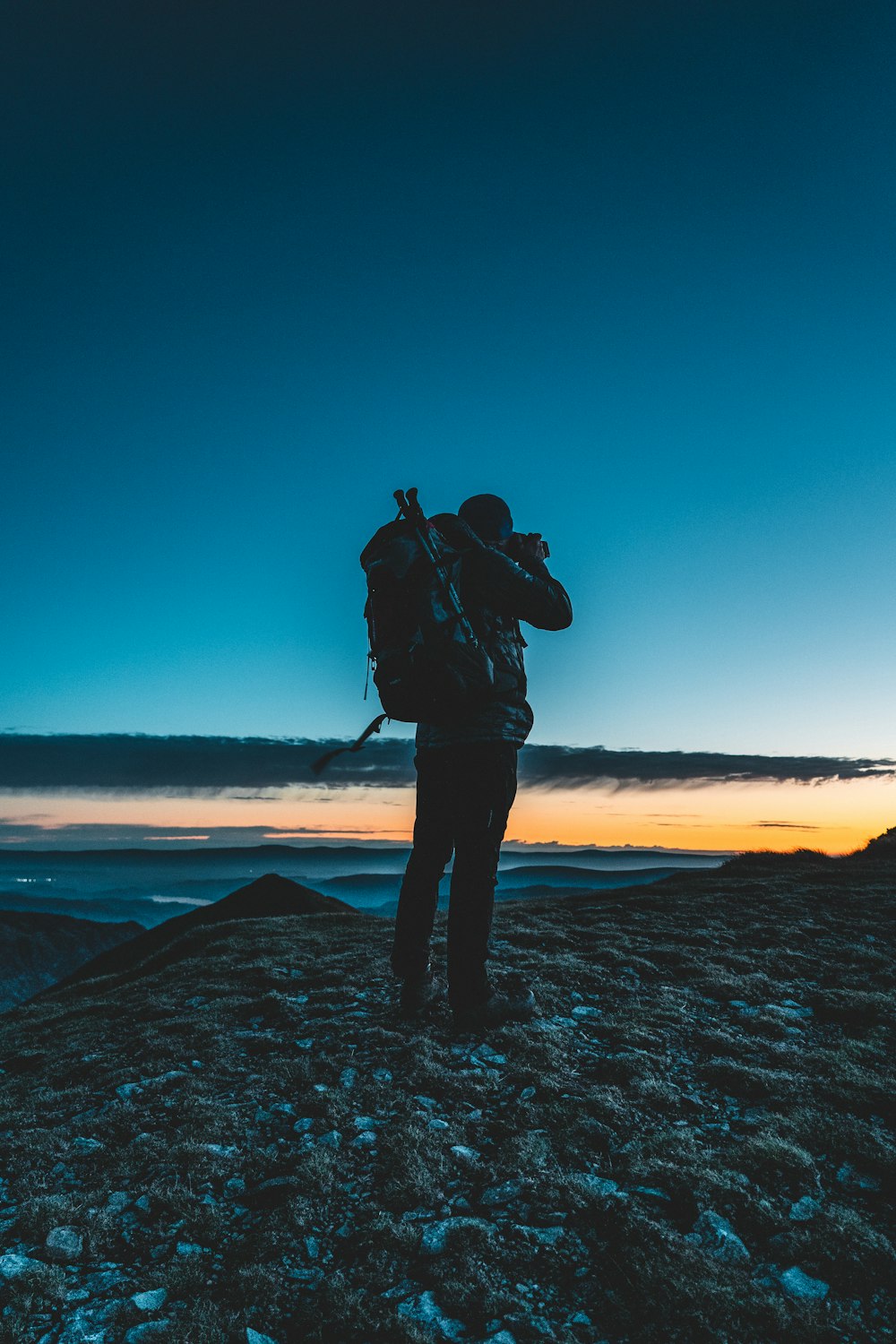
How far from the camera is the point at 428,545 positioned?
5.46 m

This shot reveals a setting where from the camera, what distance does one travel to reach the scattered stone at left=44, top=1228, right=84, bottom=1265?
344 centimetres

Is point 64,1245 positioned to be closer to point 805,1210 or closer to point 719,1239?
point 719,1239

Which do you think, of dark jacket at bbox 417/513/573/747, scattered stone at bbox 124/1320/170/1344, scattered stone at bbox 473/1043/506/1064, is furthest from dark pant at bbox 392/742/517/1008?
scattered stone at bbox 124/1320/170/1344

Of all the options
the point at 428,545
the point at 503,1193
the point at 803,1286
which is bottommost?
the point at 503,1193

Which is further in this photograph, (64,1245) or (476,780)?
(476,780)

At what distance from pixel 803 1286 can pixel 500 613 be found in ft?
14.7

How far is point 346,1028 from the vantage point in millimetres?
6430

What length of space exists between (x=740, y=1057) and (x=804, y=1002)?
1.84 metres

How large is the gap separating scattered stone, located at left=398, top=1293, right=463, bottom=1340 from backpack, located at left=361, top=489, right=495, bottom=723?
3467mm

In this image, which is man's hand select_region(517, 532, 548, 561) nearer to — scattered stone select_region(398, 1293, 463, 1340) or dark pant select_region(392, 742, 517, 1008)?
dark pant select_region(392, 742, 517, 1008)

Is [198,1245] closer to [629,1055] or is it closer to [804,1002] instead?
[629,1055]

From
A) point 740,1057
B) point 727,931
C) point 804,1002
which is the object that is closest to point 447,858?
point 740,1057

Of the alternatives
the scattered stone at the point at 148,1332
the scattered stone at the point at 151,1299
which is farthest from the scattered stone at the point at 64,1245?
the scattered stone at the point at 148,1332

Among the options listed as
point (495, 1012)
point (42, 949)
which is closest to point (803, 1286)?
point (495, 1012)
